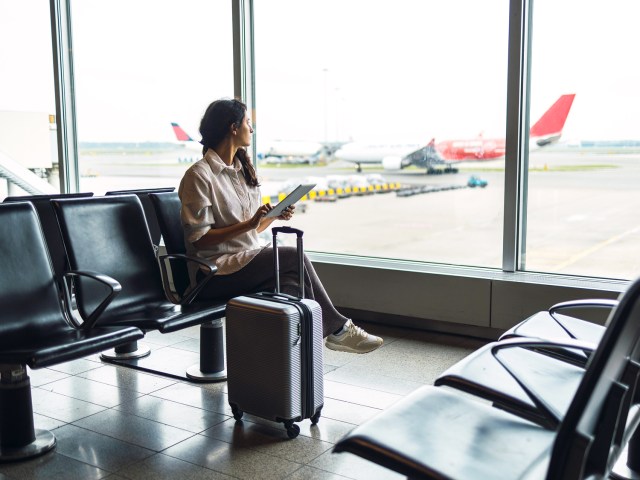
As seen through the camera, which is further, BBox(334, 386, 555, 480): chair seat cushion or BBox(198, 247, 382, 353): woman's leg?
BBox(198, 247, 382, 353): woman's leg

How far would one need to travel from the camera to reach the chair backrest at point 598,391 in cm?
114

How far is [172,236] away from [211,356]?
606 mm

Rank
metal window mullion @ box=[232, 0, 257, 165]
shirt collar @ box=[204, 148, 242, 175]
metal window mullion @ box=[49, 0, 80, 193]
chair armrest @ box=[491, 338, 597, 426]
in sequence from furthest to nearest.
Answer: metal window mullion @ box=[49, 0, 80, 193] < metal window mullion @ box=[232, 0, 257, 165] < shirt collar @ box=[204, 148, 242, 175] < chair armrest @ box=[491, 338, 597, 426]

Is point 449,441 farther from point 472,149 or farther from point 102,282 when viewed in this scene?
point 472,149

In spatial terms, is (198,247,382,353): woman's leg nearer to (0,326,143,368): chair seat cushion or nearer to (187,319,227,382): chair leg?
(187,319,227,382): chair leg

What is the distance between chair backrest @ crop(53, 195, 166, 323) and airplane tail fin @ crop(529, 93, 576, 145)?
219 cm

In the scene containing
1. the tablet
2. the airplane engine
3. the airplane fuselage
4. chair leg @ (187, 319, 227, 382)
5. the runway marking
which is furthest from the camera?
the airplane engine

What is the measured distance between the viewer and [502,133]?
12.6 ft

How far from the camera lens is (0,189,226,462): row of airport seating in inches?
94.0

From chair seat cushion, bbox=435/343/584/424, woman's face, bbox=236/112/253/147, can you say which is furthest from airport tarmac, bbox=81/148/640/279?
chair seat cushion, bbox=435/343/584/424

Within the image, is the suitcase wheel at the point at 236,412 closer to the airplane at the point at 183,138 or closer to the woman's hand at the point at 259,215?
the woman's hand at the point at 259,215

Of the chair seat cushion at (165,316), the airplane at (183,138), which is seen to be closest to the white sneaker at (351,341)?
the chair seat cushion at (165,316)

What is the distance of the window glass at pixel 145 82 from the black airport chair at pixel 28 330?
2.45 metres

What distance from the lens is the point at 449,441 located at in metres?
1.48
